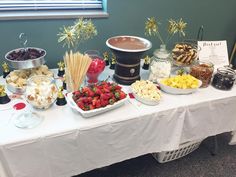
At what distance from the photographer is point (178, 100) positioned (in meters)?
1.11

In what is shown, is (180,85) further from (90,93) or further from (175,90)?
(90,93)

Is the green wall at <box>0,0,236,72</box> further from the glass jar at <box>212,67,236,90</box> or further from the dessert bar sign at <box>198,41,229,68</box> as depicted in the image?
the glass jar at <box>212,67,236,90</box>

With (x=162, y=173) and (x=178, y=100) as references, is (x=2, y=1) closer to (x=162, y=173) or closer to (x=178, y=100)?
(x=178, y=100)

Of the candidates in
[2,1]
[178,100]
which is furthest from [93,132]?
[2,1]

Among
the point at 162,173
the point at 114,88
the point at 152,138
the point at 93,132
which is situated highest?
the point at 114,88

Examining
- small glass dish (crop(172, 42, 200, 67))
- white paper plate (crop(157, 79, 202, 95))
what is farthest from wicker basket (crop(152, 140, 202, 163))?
small glass dish (crop(172, 42, 200, 67))

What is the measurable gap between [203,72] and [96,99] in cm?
64

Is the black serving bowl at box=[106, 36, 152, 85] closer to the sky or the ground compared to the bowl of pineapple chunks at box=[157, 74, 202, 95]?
closer to the sky

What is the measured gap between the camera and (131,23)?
1.44 meters

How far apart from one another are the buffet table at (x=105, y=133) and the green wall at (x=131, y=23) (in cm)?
47

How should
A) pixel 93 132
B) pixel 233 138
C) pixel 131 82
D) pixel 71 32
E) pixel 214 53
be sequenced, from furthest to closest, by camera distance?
pixel 233 138, pixel 214 53, pixel 131 82, pixel 71 32, pixel 93 132

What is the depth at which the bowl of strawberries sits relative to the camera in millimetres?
923

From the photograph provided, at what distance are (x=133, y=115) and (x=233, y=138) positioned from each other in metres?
0.97

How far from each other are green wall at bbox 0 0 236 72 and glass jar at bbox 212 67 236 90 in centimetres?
52
